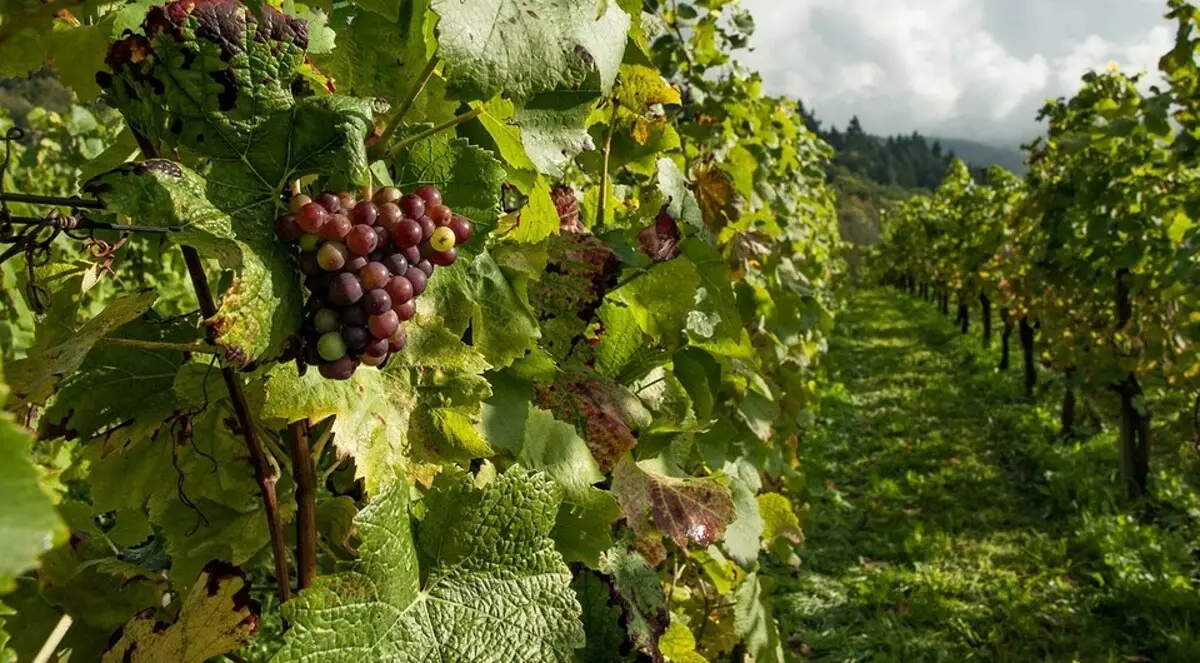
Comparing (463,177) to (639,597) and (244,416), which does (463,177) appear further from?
(639,597)

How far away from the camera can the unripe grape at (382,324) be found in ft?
2.45

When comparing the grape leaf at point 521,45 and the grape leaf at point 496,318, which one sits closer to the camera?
the grape leaf at point 521,45

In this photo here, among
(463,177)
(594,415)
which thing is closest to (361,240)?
(463,177)

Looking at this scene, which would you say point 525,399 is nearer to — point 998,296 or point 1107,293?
point 1107,293

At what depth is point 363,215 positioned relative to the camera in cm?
76

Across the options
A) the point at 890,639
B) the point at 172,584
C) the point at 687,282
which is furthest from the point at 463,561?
the point at 890,639

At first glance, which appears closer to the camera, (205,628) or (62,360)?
(62,360)

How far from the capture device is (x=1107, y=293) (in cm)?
779

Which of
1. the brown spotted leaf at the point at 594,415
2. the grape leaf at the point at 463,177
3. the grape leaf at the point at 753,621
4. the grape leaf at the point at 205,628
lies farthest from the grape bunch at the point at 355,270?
the grape leaf at the point at 753,621

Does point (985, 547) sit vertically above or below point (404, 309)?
below

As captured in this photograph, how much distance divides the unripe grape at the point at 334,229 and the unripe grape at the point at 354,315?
2.4 inches

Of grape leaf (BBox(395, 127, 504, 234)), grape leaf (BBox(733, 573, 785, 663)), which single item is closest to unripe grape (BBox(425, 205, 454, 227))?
grape leaf (BBox(395, 127, 504, 234))

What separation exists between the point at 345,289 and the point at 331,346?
0.05m

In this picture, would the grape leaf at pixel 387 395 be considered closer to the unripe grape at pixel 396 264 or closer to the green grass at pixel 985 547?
the unripe grape at pixel 396 264
